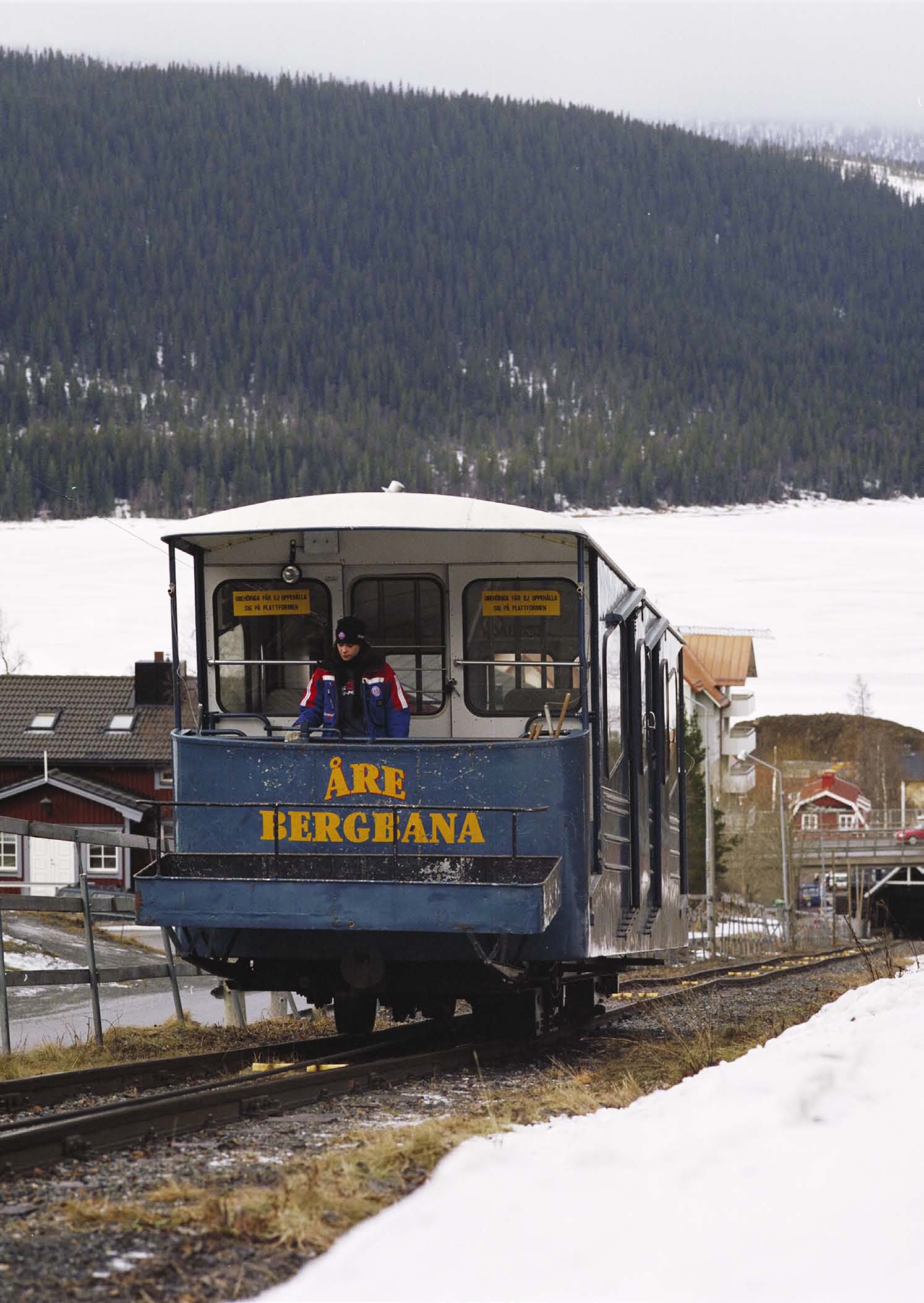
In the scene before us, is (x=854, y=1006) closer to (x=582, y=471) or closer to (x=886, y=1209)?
(x=886, y=1209)

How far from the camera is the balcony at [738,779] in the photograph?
9269 cm

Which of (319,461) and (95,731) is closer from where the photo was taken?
(95,731)

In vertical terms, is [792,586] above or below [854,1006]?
above

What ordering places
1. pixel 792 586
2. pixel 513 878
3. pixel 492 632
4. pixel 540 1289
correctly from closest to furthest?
pixel 540 1289 < pixel 513 878 < pixel 492 632 < pixel 792 586

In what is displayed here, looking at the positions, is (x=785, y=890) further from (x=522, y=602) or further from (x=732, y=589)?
(x=732, y=589)

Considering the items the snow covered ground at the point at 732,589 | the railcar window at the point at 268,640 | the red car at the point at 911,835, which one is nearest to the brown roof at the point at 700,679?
the red car at the point at 911,835

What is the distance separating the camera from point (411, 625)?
436 inches

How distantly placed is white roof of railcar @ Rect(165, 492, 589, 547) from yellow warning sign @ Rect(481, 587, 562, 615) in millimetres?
681

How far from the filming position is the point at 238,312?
635 feet

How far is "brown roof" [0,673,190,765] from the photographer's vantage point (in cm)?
5706

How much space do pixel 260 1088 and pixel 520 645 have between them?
372 cm

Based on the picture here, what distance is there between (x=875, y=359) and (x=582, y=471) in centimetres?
5251

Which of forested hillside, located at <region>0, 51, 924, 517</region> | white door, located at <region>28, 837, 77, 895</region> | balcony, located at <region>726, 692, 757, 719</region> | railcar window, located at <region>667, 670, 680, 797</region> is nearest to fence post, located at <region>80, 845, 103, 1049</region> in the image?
railcar window, located at <region>667, 670, 680, 797</region>

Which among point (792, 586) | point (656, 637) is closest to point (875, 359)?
point (792, 586)
